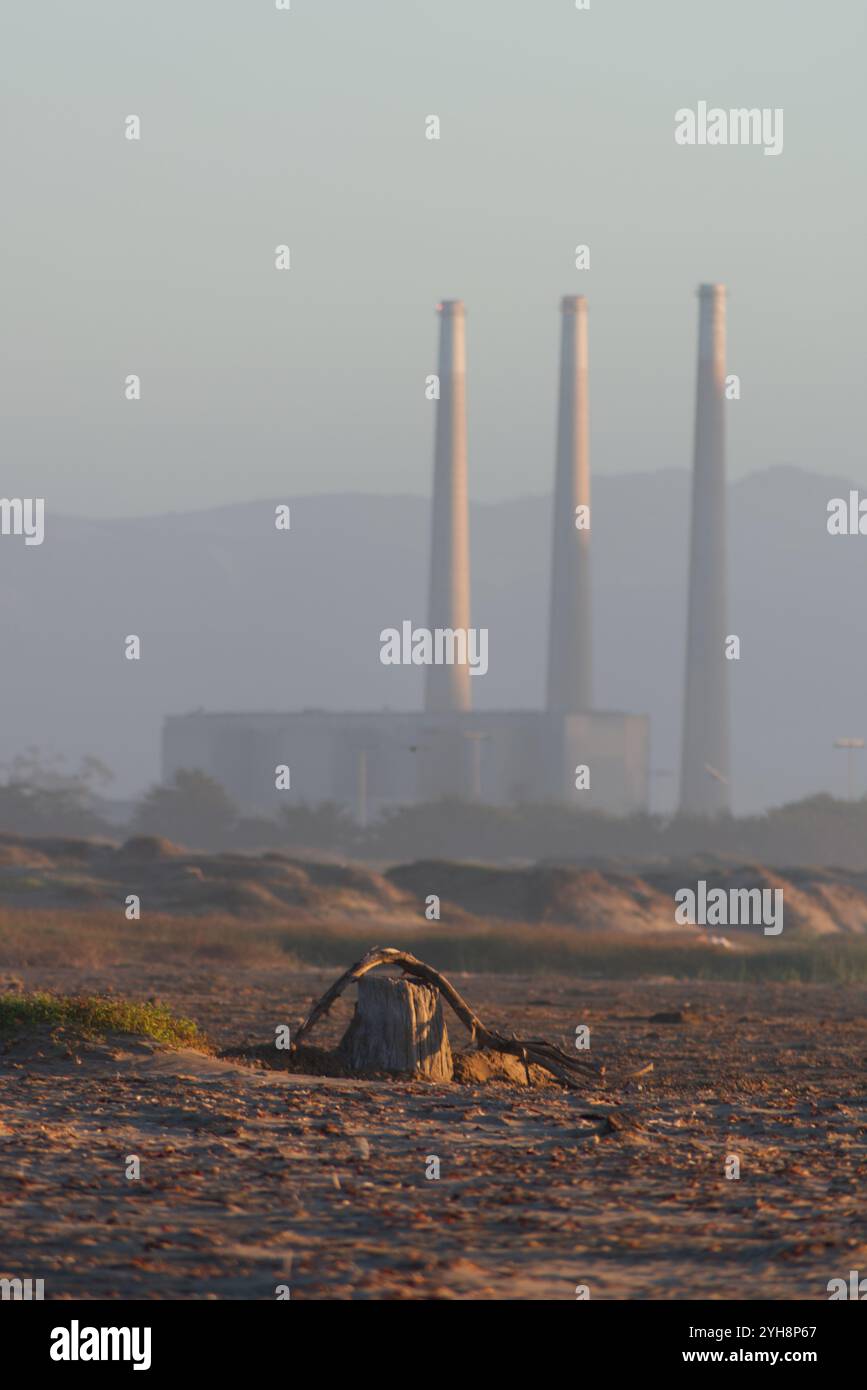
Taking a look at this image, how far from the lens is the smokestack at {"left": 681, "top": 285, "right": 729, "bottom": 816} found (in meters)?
90.9

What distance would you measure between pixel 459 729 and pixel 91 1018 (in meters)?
82.4

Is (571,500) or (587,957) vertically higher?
(571,500)

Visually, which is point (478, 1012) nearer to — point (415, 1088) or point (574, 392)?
point (415, 1088)

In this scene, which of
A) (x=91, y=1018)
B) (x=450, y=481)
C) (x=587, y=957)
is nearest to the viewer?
(x=91, y=1018)

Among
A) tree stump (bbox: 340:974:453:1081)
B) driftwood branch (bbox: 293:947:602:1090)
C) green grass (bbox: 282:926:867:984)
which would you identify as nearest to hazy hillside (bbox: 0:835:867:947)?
green grass (bbox: 282:926:867:984)

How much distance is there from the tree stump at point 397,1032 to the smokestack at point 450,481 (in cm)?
7744

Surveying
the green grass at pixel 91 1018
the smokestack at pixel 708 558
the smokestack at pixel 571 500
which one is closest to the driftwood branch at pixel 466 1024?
the green grass at pixel 91 1018

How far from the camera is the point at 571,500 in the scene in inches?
3784
